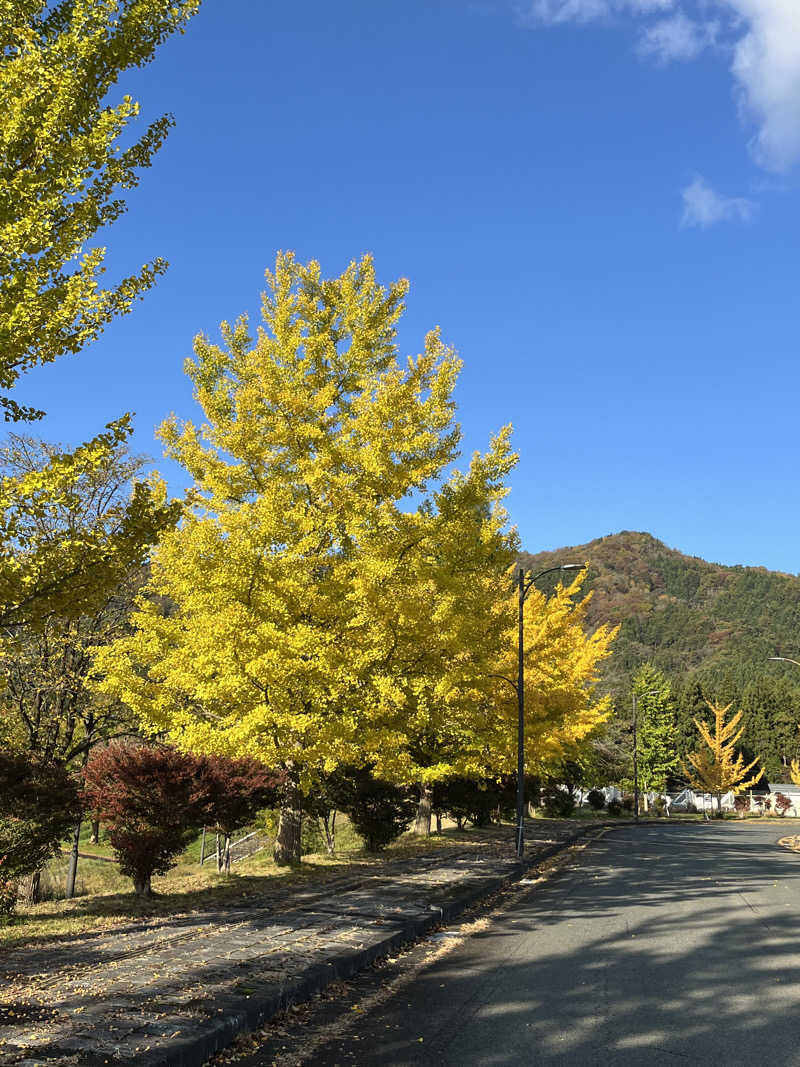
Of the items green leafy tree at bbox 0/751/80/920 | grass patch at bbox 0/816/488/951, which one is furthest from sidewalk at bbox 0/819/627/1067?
green leafy tree at bbox 0/751/80/920

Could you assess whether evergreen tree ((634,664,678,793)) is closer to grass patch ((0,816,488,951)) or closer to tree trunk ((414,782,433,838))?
tree trunk ((414,782,433,838))

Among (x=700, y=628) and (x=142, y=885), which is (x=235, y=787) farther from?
(x=700, y=628)

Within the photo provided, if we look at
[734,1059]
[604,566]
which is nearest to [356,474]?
[734,1059]

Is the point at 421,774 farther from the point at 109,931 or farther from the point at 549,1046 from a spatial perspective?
the point at 549,1046

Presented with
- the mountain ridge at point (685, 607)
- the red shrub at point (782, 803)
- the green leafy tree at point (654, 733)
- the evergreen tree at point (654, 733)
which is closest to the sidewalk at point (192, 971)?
the evergreen tree at point (654, 733)

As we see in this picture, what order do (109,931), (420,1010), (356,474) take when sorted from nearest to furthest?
(420,1010)
(109,931)
(356,474)

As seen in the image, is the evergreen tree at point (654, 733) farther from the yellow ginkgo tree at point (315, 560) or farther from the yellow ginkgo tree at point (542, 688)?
the yellow ginkgo tree at point (315, 560)

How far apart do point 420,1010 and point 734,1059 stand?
2409 millimetres

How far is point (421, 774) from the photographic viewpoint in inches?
648

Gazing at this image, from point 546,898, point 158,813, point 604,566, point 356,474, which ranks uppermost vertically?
point 604,566

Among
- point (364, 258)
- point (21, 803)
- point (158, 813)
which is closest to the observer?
point (21, 803)

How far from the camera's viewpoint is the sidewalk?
16.7 feet

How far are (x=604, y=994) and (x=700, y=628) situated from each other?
473 ft

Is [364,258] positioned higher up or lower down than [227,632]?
higher up
